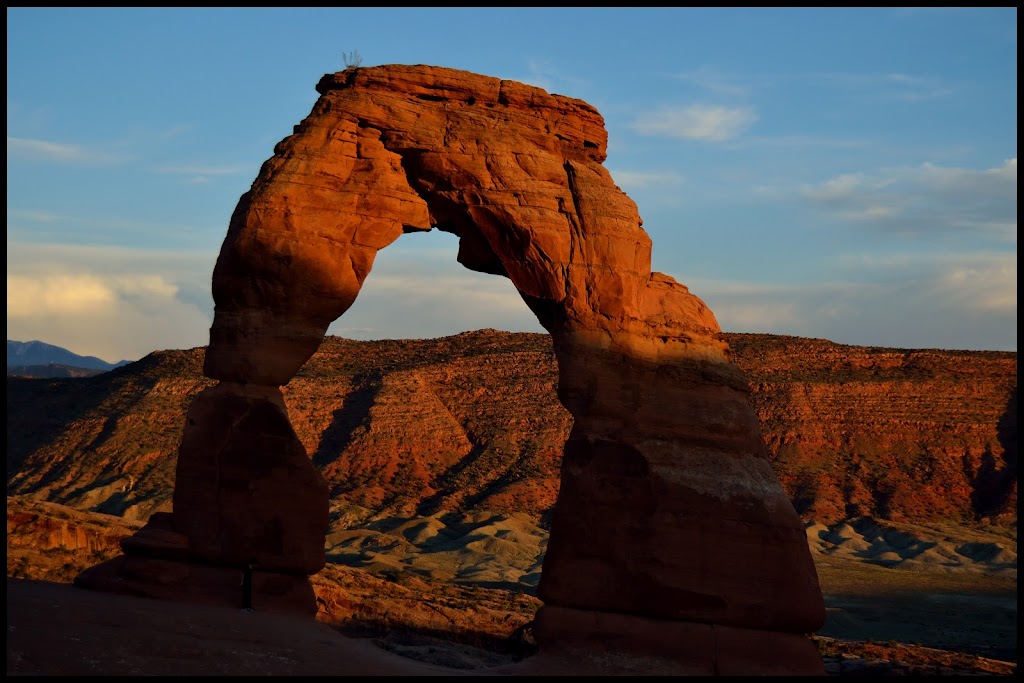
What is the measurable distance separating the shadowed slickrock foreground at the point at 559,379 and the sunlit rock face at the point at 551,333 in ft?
0.10

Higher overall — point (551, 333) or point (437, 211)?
point (437, 211)

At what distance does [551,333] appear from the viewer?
18297 mm

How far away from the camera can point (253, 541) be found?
721 inches

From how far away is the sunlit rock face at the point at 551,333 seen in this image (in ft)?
54.6

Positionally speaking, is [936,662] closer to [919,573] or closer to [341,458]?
[919,573]

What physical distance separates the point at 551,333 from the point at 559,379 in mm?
789

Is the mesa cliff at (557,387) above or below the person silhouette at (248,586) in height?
above

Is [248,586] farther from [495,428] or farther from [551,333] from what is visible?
[495,428]

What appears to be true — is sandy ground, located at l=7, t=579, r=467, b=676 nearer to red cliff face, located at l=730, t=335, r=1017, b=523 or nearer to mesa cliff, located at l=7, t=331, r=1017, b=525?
mesa cliff, located at l=7, t=331, r=1017, b=525

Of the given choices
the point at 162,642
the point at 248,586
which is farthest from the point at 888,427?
the point at 162,642

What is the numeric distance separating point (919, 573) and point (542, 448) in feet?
68.5

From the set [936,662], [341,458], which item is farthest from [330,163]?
[341,458]

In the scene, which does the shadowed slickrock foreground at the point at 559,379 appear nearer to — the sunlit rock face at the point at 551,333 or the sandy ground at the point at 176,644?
the sunlit rock face at the point at 551,333

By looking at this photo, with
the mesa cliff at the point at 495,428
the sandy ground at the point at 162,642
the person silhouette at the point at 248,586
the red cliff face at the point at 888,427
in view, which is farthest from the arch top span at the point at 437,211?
the red cliff face at the point at 888,427
